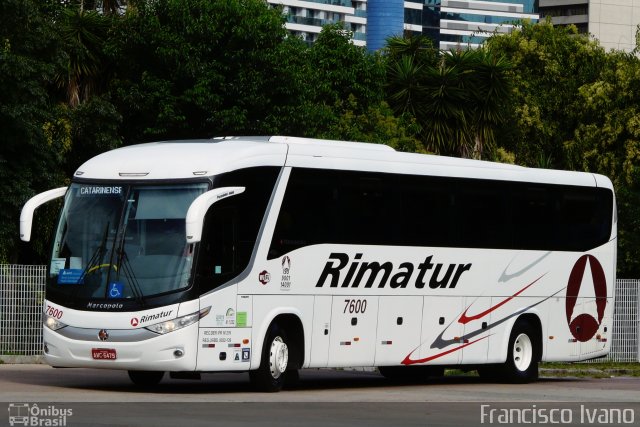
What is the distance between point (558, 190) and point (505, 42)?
1865 inches

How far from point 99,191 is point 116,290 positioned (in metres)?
1.50

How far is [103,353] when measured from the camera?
19.2 m

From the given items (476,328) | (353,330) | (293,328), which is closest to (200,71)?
(476,328)

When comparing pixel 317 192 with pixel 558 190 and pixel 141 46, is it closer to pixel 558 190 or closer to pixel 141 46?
pixel 558 190

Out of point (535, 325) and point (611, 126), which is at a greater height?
point (611, 126)

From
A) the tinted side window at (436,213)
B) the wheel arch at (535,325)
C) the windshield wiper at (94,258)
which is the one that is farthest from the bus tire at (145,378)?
the wheel arch at (535,325)

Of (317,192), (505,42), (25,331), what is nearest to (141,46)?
(25,331)

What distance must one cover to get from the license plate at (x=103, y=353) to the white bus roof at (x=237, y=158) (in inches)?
90.8

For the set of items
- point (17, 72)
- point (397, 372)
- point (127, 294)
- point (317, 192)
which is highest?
point (17, 72)

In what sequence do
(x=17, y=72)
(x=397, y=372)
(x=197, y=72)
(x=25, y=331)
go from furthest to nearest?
1. (x=197, y=72)
2. (x=17, y=72)
3. (x=25, y=331)
4. (x=397, y=372)

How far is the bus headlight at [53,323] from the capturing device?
19672 millimetres

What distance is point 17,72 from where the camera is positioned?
31516 mm

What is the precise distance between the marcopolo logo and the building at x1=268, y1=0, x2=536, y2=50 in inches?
5752

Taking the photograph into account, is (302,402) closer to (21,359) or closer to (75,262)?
(75,262)
